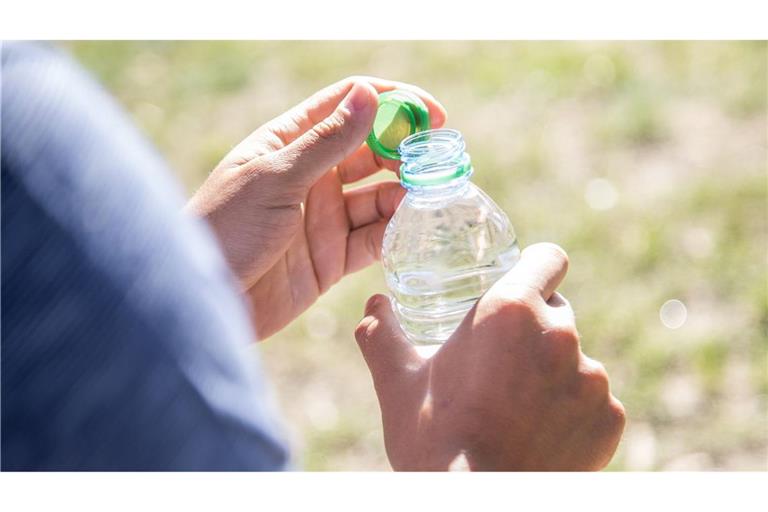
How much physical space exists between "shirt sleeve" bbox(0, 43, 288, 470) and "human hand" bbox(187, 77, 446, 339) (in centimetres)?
93

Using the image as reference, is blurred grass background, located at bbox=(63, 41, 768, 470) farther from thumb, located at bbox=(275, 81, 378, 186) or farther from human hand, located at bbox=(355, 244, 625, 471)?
human hand, located at bbox=(355, 244, 625, 471)

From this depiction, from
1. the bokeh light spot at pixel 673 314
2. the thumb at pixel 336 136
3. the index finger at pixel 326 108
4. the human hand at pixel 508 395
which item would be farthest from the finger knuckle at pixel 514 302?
the bokeh light spot at pixel 673 314

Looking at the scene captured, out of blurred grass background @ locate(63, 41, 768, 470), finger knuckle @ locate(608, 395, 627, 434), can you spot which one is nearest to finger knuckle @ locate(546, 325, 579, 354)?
finger knuckle @ locate(608, 395, 627, 434)

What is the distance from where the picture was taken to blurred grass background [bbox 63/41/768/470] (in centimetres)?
298

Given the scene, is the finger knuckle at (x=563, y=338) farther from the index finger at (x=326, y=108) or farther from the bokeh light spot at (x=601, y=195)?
the bokeh light spot at (x=601, y=195)

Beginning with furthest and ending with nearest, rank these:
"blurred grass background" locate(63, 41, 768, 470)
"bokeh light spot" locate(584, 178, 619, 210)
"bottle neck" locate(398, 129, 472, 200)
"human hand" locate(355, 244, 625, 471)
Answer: "bokeh light spot" locate(584, 178, 619, 210) → "blurred grass background" locate(63, 41, 768, 470) → "bottle neck" locate(398, 129, 472, 200) → "human hand" locate(355, 244, 625, 471)

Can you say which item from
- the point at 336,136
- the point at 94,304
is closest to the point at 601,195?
the point at 336,136

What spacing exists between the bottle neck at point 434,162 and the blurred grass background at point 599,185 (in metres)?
1.49

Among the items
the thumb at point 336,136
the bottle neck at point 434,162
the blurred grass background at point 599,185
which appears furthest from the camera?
the blurred grass background at point 599,185

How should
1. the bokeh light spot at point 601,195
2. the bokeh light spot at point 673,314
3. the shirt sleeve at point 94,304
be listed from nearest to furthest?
1. the shirt sleeve at point 94,304
2. the bokeh light spot at point 673,314
3. the bokeh light spot at point 601,195

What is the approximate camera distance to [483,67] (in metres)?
4.55

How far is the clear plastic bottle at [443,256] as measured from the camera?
164cm
